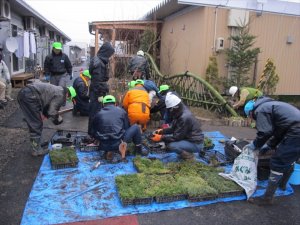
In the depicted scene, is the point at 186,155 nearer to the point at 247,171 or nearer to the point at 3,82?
the point at 247,171

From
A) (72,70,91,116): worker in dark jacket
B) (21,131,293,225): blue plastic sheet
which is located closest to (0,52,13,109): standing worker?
(72,70,91,116): worker in dark jacket

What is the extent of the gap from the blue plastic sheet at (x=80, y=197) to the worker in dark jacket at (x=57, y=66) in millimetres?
3876

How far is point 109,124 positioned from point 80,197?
4.67ft

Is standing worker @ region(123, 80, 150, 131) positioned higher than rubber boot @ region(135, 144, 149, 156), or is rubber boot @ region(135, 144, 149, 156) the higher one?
standing worker @ region(123, 80, 150, 131)

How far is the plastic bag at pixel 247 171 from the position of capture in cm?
399

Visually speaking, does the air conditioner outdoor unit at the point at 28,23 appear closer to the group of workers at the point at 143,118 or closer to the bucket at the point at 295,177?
the group of workers at the point at 143,118

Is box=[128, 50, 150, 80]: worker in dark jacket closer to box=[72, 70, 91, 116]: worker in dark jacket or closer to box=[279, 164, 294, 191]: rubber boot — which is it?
box=[72, 70, 91, 116]: worker in dark jacket

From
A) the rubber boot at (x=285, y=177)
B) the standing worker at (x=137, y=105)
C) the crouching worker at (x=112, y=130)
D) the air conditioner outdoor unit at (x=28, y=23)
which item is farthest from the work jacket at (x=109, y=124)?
the air conditioner outdoor unit at (x=28, y=23)

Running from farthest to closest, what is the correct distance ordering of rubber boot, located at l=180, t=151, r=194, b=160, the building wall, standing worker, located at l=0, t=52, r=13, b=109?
the building wall
standing worker, located at l=0, t=52, r=13, b=109
rubber boot, located at l=180, t=151, r=194, b=160

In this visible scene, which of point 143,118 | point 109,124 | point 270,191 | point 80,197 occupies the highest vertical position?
point 109,124

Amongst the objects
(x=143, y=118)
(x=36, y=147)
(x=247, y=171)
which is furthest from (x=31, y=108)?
(x=247, y=171)

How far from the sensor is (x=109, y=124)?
482 centimetres

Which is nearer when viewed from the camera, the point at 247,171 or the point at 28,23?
the point at 247,171

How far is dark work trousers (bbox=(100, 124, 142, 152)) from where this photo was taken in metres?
4.89
